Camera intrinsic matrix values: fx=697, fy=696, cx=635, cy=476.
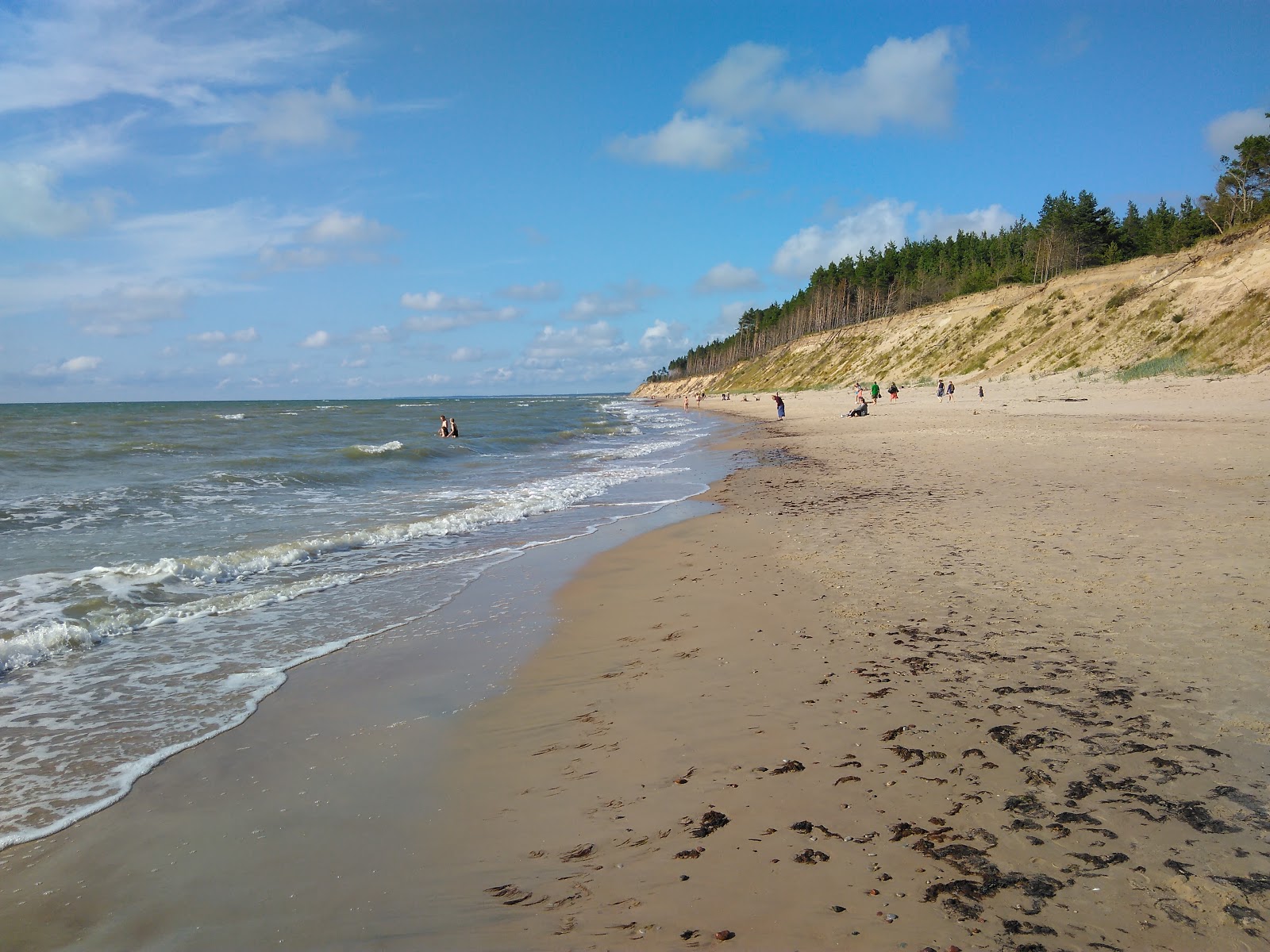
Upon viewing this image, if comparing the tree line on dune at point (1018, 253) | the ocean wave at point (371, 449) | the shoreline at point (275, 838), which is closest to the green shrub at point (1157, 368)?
the tree line on dune at point (1018, 253)

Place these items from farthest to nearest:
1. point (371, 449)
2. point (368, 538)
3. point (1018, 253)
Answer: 1. point (1018, 253)
2. point (371, 449)
3. point (368, 538)

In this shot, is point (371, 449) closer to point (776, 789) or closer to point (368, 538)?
point (368, 538)

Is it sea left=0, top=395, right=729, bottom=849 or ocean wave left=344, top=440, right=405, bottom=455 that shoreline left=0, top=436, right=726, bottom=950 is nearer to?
sea left=0, top=395, right=729, bottom=849

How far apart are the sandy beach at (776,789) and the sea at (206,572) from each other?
0.65 m

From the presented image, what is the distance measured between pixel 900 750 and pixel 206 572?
9.50 metres

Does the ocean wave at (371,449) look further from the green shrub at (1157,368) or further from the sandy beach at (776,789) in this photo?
the green shrub at (1157,368)

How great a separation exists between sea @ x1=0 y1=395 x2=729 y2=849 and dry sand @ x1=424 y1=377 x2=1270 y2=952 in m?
2.38

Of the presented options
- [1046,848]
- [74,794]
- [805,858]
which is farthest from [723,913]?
[74,794]

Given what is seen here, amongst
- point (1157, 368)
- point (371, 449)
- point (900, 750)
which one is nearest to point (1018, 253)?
point (1157, 368)

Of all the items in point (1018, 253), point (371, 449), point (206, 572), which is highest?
point (1018, 253)

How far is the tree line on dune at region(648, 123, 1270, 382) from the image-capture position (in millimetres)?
56781

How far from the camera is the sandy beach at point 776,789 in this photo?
2.80 m

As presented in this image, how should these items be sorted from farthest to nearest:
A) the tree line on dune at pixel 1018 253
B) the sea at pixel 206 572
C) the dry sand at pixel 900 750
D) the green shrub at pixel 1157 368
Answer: the tree line on dune at pixel 1018 253
the green shrub at pixel 1157 368
the sea at pixel 206 572
the dry sand at pixel 900 750

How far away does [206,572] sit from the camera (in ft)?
32.0
